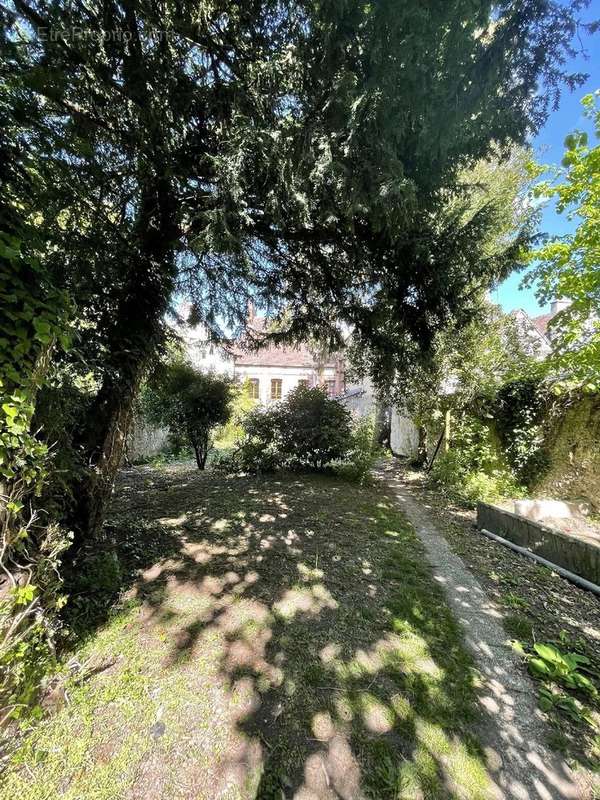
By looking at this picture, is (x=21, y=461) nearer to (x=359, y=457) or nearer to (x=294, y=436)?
(x=294, y=436)

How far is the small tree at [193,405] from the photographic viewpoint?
8.09 m

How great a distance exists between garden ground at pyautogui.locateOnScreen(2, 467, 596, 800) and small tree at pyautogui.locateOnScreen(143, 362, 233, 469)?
4.75 metres

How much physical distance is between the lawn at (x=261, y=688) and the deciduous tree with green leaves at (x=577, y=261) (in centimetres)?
456

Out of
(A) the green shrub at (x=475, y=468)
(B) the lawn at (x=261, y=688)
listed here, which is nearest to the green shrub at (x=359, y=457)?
(A) the green shrub at (x=475, y=468)

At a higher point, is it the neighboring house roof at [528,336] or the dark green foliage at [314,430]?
the neighboring house roof at [528,336]

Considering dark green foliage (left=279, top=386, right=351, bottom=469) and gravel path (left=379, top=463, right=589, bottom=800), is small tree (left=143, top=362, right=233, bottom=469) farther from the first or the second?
gravel path (left=379, top=463, right=589, bottom=800)

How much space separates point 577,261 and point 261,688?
7.17 m

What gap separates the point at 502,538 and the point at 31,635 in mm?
4922

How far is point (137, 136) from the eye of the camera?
284cm

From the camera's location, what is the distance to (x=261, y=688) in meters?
1.93

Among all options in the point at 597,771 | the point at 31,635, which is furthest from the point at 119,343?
the point at 597,771

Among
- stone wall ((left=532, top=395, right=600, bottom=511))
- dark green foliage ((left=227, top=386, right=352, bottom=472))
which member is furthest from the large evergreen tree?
stone wall ((left=532, top=395, right=600, bottom=511))

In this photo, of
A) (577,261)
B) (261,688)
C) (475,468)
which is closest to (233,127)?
(261,688)

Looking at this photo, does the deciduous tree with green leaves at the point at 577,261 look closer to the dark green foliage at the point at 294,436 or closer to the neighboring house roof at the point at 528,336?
the neighboring house roof at the point at 528,336
